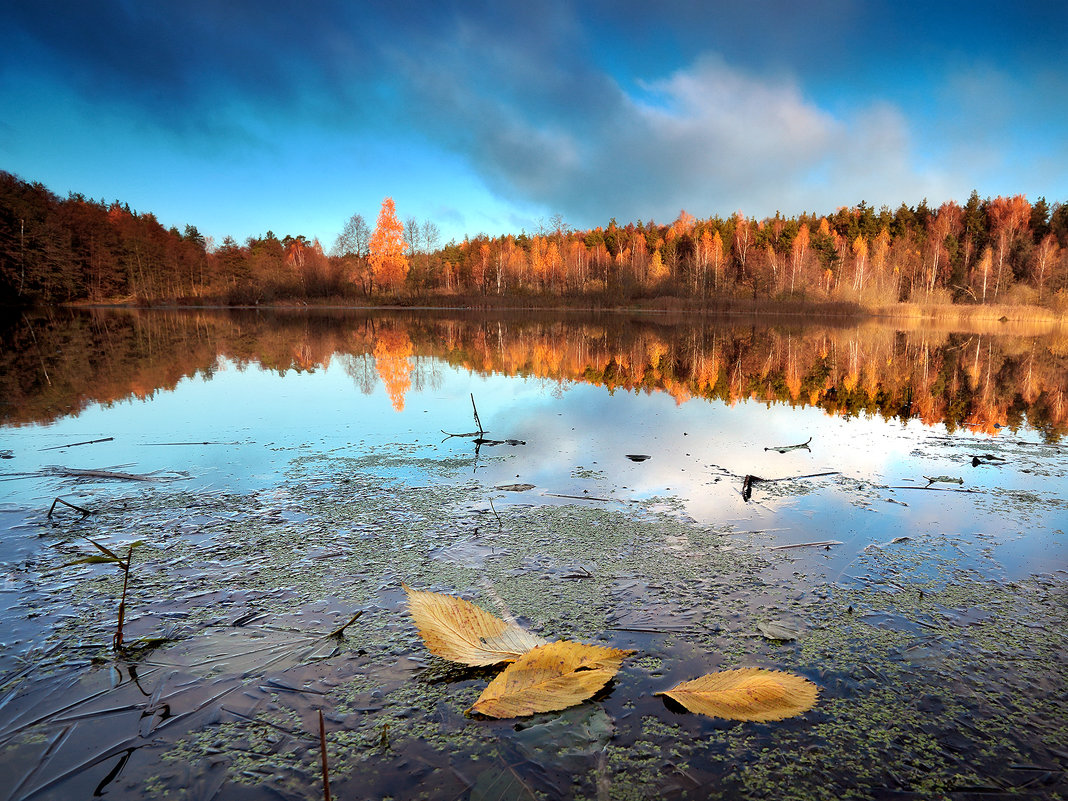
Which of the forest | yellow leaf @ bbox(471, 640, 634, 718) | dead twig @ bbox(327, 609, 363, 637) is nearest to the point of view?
yellow leaf @ bbox(471, 640, 634, 718)

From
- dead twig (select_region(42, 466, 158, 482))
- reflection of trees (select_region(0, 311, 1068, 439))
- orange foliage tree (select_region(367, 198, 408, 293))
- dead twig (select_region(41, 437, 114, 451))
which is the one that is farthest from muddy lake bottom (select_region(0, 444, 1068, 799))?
orange foliage tree (select_region(367, 198, 408, 293))

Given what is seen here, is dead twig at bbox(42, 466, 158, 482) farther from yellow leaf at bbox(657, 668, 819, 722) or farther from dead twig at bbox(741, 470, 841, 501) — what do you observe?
dead twig at bbox(741, 470, 841, 501)

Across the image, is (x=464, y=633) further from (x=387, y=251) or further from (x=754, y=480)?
(x=387, y=251)

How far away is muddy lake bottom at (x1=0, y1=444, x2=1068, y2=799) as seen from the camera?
1.66m

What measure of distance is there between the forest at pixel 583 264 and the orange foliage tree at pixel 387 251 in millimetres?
111

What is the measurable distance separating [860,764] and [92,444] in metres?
6.49

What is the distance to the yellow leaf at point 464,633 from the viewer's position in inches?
78.0

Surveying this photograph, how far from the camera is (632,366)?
11922 mm

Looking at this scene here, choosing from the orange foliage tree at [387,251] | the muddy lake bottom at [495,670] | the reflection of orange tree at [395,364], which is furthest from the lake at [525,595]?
the orange foliage tree at [387,251]

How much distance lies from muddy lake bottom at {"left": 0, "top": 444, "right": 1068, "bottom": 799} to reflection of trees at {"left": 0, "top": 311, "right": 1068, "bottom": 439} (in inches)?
183

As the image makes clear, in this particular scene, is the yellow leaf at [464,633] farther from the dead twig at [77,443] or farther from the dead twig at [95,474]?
the dead twig at [77,443]

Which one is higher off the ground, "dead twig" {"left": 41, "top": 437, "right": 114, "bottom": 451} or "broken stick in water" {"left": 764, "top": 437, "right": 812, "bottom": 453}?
"dead twig" {"left": 41, "top": 437, "right": 114, "bottom": 451}

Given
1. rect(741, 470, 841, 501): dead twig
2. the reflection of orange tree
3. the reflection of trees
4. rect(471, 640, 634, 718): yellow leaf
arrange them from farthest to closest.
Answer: the reflection of orange tree → the reflection of trees → rect(741, 470, 841, 501): dead twig → rect(471, 640, 634, 718): yellow leaf

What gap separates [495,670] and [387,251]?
5669cm
